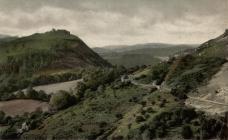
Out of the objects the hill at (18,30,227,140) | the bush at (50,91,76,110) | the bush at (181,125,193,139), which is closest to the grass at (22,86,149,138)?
the hill at (18,30,227,140)

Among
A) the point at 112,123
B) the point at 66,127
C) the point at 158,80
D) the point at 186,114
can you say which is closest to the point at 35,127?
the point at 66,127

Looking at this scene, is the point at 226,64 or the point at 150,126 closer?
the point at 150,126

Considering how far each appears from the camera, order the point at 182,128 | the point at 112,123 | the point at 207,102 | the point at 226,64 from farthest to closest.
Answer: the point at 226,64
the point at 112,123
the point at 207,102
the point at 182,128

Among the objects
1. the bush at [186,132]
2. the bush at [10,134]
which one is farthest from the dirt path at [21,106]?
the bush at [186,132]

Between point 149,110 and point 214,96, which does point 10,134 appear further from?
point 214,96

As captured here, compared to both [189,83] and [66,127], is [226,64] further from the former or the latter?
[66,127]

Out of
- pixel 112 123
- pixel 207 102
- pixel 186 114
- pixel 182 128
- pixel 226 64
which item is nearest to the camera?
pixel 182 128

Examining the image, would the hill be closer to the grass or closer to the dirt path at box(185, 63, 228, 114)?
the grass

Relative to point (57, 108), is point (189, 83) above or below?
above
